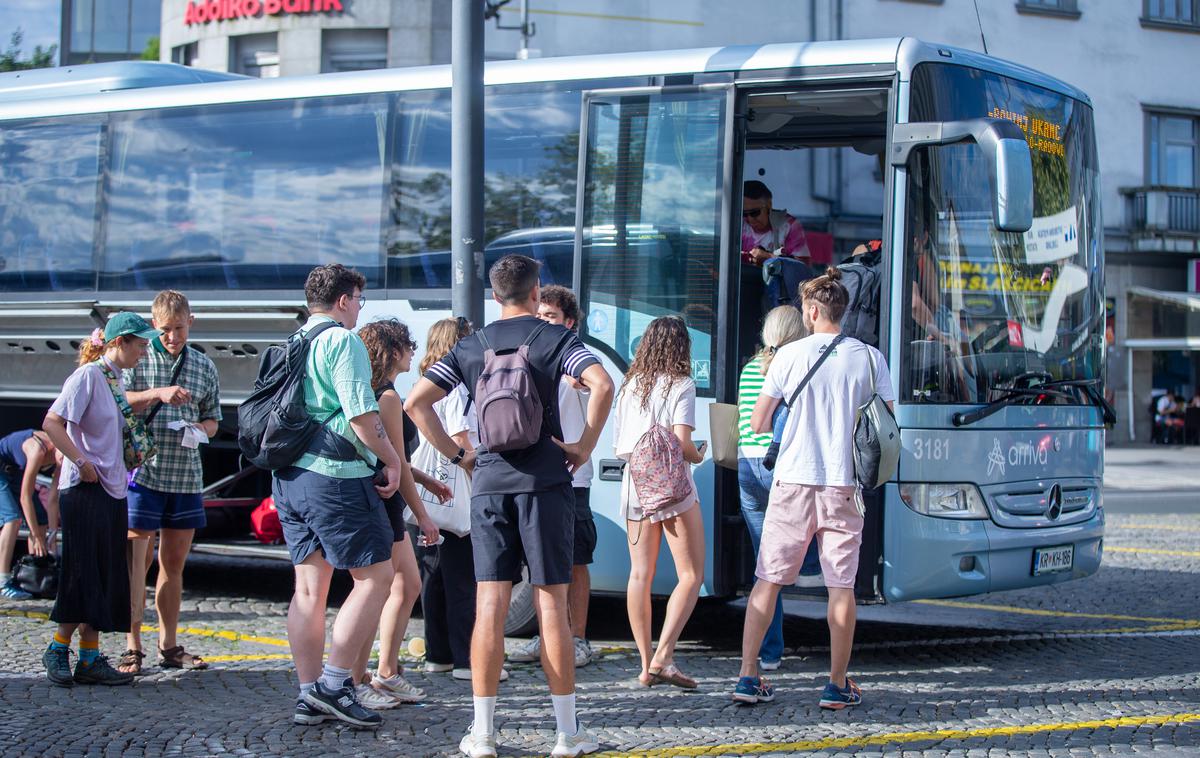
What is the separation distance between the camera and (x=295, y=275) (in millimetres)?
8992

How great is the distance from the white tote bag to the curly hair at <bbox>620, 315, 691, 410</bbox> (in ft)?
3.23

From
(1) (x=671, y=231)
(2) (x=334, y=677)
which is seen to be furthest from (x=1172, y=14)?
(2) (x=334, y=677)

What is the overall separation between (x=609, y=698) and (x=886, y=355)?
2259 mm

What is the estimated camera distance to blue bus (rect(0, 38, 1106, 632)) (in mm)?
7316

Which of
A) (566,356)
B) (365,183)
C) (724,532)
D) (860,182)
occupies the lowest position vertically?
(724,532)

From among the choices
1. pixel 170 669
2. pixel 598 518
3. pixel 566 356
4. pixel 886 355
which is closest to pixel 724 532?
pixel 598 518

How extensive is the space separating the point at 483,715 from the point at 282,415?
4.88 ft

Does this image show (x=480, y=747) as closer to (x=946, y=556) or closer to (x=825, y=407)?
(x=825, y=407)

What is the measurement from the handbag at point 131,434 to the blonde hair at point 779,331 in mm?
3077

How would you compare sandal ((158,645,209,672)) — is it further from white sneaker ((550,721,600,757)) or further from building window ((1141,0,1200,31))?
building window ((1141,0,1200,31))

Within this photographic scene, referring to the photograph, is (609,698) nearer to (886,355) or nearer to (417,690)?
(417,690)

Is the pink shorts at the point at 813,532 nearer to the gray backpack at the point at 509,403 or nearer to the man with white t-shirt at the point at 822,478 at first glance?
the man with white t-shirt at the point at 822,478

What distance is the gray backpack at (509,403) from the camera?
210 inches

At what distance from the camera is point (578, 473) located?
714 cm
